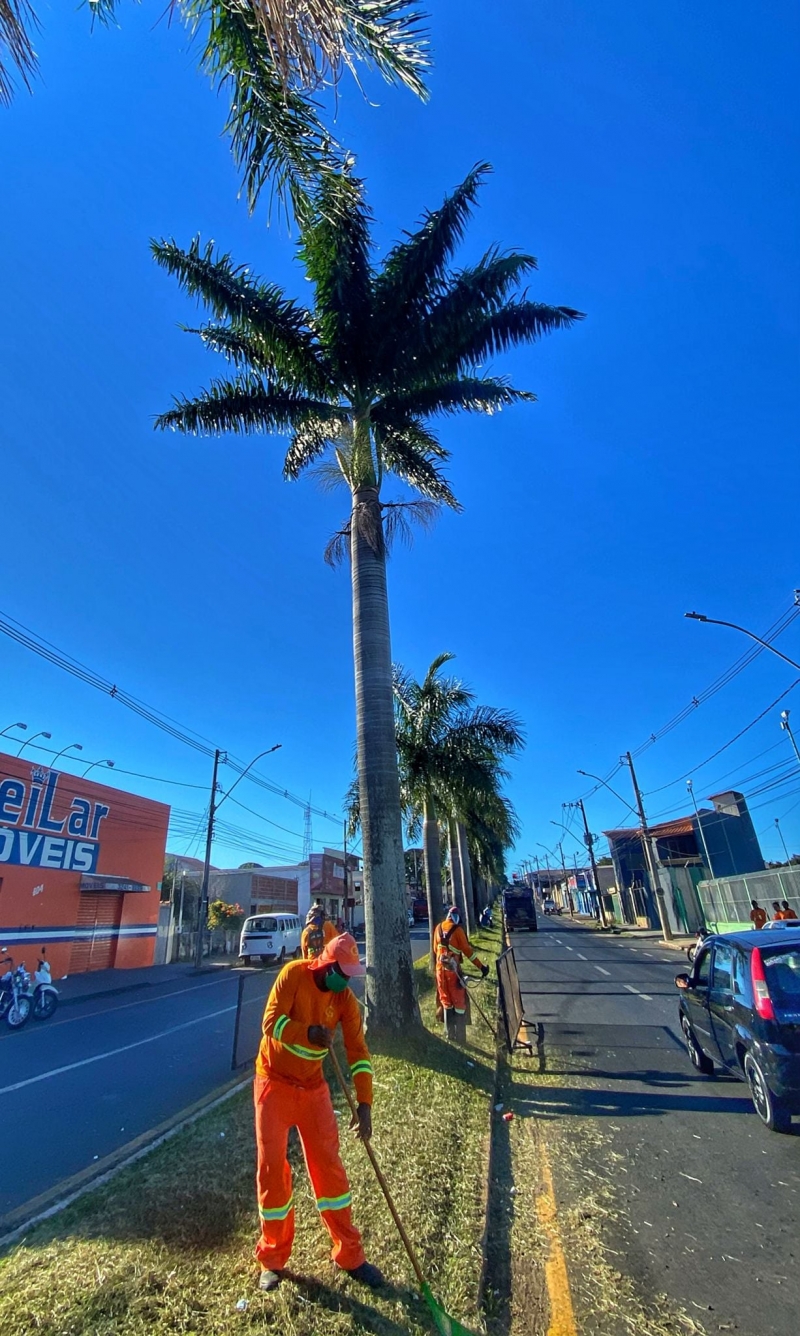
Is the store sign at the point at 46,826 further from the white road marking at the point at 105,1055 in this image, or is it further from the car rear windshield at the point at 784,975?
the car rear windshield at the point at 784,975

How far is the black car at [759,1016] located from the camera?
514 cm

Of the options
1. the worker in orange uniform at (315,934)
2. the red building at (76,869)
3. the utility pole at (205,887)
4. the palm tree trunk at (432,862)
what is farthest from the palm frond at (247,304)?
the utility pole at (205,887)

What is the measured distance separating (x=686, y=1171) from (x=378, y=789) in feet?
15.6

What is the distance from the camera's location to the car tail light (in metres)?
5.33

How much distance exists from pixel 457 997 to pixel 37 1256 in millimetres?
5762

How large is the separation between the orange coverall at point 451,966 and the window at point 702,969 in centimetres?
268

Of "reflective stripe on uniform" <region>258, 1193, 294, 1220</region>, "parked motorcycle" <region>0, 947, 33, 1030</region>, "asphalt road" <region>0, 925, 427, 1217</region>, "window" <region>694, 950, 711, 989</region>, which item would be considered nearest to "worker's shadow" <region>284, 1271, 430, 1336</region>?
"reflective stripe on uniform" <region>258, 1193, 294, 1220</region>

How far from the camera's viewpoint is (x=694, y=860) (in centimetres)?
3972

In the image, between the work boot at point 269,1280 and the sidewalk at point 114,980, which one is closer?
the work boot at point 269,1280

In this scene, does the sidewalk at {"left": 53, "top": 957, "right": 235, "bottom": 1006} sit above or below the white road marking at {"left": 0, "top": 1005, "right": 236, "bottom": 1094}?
above

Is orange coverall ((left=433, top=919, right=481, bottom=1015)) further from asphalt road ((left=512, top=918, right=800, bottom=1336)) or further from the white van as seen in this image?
the white van

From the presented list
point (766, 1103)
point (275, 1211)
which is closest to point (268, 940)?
point (766, 1103)

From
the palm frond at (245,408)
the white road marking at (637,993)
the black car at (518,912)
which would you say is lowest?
the white road marking at (637,993)

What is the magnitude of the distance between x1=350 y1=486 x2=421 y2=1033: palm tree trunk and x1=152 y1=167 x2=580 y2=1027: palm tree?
17mm
